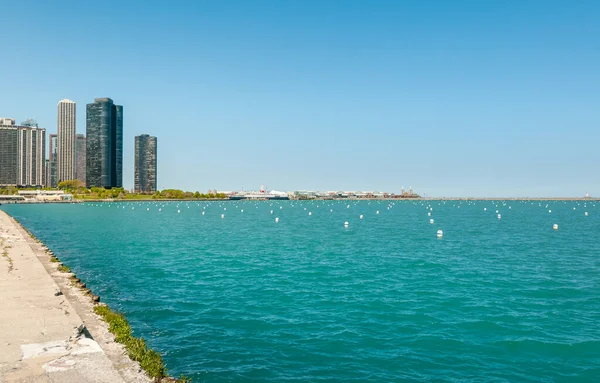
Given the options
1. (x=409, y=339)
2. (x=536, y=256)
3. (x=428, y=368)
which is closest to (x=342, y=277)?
(x=409, y=339)

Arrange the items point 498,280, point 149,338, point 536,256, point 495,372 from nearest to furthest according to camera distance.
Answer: point 495,372 < point 149,338 < point 498,280 < point 536,256

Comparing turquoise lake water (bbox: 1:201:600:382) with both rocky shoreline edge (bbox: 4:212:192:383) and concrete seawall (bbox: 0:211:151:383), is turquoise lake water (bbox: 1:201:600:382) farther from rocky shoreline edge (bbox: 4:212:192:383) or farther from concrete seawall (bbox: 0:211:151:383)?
concrete seawall (bbox: 0:211:151:383)

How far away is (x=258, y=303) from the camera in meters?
26.2

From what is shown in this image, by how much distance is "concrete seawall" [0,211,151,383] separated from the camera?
11875mm

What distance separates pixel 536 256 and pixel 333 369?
38.8 metres

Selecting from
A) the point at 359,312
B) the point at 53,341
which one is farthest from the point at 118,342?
the point at 359,312

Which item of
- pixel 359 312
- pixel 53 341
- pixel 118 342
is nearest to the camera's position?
pixel 53 341


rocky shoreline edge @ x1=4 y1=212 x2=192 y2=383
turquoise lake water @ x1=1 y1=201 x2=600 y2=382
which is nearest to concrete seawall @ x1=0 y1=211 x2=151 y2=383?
rocky shoreline edge @ x1=4 y1=212 x2=192 y2=383

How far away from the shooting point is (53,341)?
556 inches

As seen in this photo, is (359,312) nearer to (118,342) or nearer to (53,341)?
(118,342)

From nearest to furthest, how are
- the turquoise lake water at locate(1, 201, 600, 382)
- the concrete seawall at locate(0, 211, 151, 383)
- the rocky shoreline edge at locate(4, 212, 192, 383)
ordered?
1. the concrete seawall at locate(0, 211, 151, 383)
2. the rocky shoreline edge at locate(4, 212, 192, 383)
3. the turquoise lake water at locate(1, 201, 600, 382)

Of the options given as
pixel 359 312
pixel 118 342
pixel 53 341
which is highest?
pixel 53 341

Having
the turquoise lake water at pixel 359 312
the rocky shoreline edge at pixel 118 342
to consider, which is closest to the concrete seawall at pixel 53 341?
the rocky shoreline edge at pixel 118 342

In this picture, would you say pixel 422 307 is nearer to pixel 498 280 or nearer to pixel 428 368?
pixel 428 368
